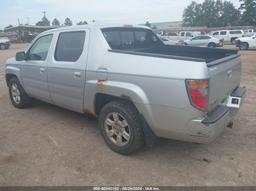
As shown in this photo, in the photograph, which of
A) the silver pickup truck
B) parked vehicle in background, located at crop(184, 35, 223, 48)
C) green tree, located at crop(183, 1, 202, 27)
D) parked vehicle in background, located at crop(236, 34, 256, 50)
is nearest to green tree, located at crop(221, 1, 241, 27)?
green tree, located at crop(183, 1, 202, 27)

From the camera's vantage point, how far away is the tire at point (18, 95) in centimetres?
612

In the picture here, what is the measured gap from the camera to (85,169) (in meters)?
3.65

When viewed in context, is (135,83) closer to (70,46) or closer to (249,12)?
(70,46)

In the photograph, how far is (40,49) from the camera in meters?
5.43

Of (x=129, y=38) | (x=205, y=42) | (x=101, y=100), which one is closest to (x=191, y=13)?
(x=205, y=42)

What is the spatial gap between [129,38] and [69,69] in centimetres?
119

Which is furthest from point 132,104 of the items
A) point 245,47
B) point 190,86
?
point 245,47

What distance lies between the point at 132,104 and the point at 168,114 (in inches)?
24.8

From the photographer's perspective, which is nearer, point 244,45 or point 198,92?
point 198,92

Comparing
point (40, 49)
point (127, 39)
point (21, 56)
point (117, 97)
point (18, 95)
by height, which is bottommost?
point (18, 95)

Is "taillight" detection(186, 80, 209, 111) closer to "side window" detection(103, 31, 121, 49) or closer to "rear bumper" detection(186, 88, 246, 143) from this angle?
"rear bumper" detection(186, 88, 246, 143)

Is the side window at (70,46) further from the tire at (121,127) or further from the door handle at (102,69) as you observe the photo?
the tire at (121,127)

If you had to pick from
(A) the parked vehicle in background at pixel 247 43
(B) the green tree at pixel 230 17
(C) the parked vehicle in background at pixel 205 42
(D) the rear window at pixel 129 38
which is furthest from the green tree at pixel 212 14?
(D) the rear window at pixel 129 38

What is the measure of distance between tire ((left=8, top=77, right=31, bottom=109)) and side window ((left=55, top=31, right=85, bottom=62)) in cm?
176
